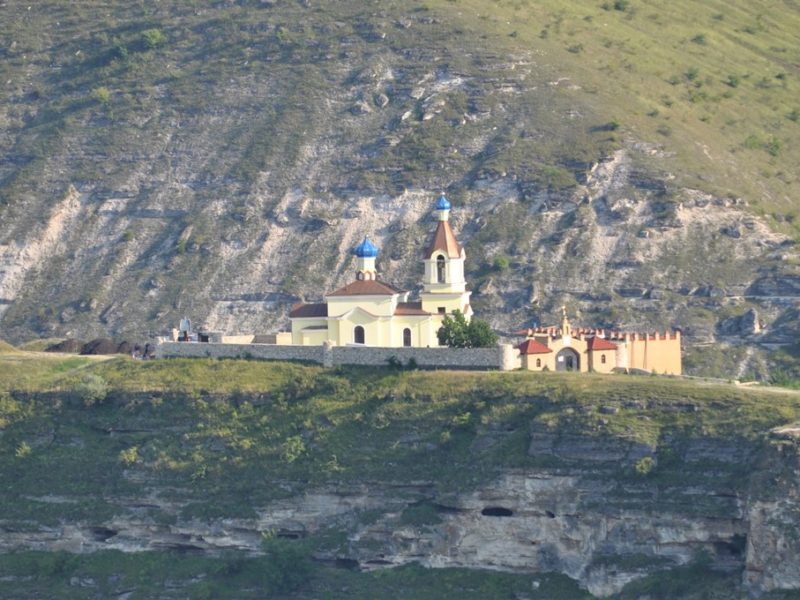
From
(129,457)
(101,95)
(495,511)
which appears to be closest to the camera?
(495,511)

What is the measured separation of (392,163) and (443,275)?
27100mm

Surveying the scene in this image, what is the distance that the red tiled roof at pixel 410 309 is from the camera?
99062mm

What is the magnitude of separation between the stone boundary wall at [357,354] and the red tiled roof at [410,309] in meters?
4.05

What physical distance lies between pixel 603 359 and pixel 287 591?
1447cm

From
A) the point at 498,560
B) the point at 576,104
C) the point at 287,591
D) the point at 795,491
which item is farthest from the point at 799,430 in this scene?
the point at 576,104

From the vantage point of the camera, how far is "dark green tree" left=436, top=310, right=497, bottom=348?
313 feet

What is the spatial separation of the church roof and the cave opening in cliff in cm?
1450

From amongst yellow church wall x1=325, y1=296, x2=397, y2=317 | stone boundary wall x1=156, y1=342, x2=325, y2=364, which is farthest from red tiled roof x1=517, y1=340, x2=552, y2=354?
stone boundary wall x1=156, y1=342, x2=325, y2=364

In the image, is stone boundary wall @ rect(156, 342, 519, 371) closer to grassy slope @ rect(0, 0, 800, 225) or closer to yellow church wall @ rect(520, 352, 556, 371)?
yellow church wall @ rect(520, 352, 556, 371)

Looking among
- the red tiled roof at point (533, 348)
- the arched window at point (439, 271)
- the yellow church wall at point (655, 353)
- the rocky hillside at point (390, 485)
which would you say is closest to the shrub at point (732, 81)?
the yellow church wall at point (655, 353)

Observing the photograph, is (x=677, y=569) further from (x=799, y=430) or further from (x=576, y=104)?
(x=576, y=104)

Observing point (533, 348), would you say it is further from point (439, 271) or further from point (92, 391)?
point (92, 391)

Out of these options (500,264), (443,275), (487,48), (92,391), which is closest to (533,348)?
(443,275)

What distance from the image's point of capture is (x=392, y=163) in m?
126
